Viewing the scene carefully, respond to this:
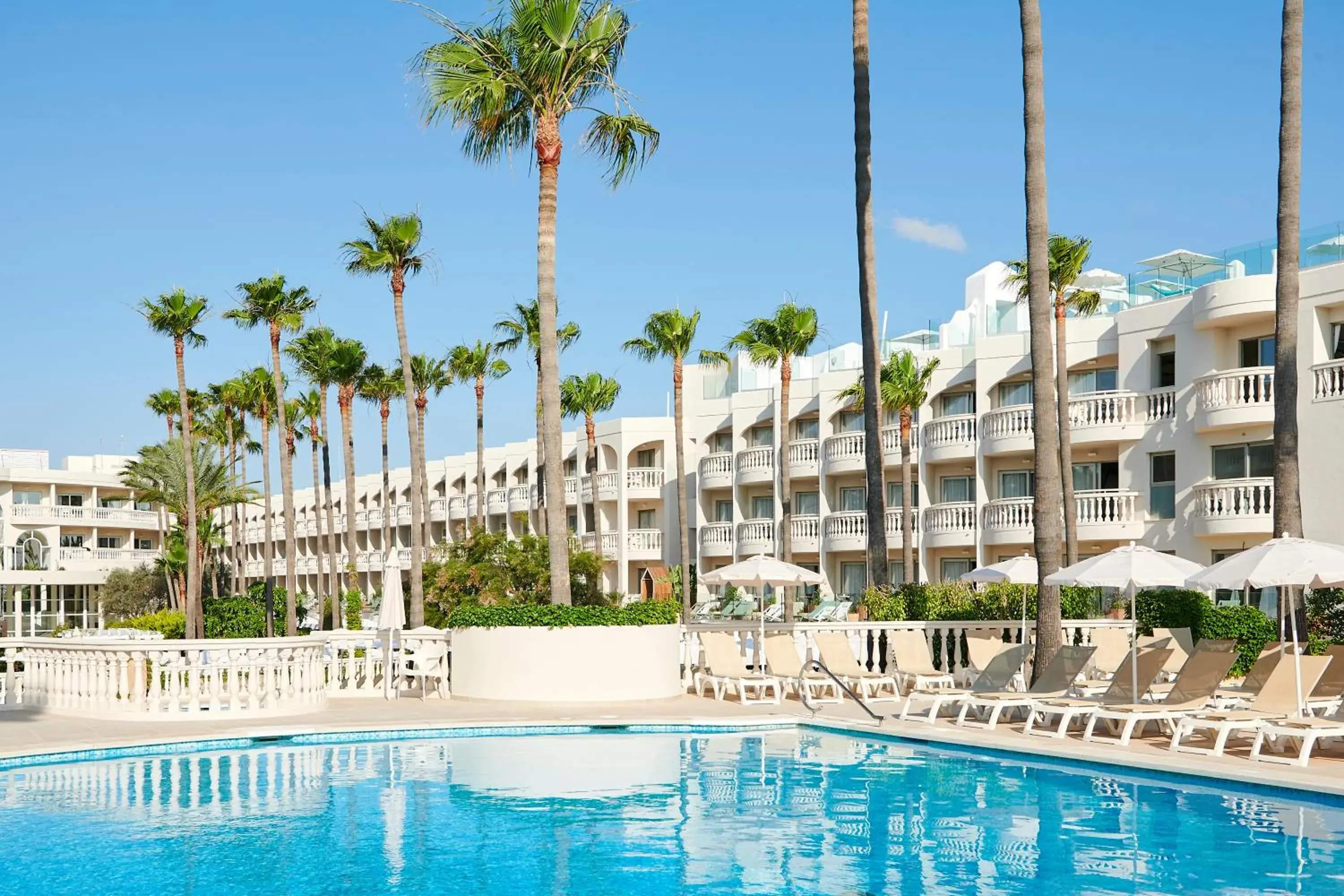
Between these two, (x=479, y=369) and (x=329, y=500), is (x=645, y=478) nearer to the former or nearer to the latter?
(x=479, y=369)

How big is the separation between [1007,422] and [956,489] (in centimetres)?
469

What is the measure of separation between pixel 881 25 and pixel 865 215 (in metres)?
3.80

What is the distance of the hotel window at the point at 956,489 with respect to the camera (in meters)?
41.8

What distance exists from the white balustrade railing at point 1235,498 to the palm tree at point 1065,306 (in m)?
2.96

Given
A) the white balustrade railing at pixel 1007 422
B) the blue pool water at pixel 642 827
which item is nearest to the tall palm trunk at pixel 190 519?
the white balustrade railing at pixel 1007 422

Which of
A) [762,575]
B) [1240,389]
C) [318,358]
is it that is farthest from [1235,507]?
[318,358]

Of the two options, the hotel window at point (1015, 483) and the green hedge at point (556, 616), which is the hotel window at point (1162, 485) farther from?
the green hedge at point (556, 616)

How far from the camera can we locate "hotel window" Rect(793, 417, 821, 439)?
157 feet

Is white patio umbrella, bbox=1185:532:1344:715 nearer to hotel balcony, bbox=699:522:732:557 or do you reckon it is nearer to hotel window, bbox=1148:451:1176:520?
hotel window, bbox=1148:451:1176:520

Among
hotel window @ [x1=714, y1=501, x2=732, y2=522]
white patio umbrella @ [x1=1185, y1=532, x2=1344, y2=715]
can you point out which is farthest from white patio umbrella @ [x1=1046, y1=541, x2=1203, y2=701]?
hotel window @ [x1=714, y1=501, x2=732, y2=522]

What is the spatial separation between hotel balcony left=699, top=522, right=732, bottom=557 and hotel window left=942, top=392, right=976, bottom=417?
10298 mm

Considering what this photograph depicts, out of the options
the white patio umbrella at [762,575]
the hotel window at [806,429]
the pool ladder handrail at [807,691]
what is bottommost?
the pool ladder handrail at [807,691]

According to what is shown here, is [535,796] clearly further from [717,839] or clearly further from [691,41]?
[691,41]

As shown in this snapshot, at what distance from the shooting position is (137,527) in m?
76.9
